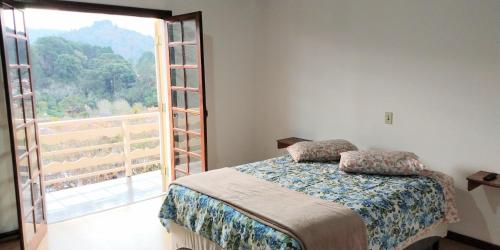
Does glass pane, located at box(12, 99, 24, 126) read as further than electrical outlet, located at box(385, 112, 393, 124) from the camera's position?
No

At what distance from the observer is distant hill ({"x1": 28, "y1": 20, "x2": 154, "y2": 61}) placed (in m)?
5.29

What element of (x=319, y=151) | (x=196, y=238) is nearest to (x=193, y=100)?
(x=319, y=151)

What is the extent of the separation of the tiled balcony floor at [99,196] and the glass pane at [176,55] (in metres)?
1.55

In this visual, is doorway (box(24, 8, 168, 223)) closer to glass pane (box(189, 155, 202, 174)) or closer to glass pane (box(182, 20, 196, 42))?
glass pane (box(189, 155, 202, 174))

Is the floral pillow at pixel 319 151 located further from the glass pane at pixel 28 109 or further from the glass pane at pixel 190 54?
the glass pane at pixel 28 109

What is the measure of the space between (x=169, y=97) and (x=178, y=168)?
80cm

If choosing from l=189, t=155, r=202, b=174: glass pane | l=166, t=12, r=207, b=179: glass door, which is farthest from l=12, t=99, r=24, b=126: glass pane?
→ l=189, t=155, r=202, b=174: glass pane

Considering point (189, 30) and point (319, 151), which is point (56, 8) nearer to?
point (189, 30)

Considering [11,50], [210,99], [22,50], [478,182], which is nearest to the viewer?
[478,182]

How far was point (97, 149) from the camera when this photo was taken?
508 cm

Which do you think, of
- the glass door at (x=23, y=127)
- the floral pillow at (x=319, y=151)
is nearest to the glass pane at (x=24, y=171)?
the glass door at (x=23, y=127)

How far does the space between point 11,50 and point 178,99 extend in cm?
165

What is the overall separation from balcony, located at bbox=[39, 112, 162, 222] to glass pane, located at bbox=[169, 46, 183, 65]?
1.59 metres

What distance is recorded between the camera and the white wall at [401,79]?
2.85 meters
